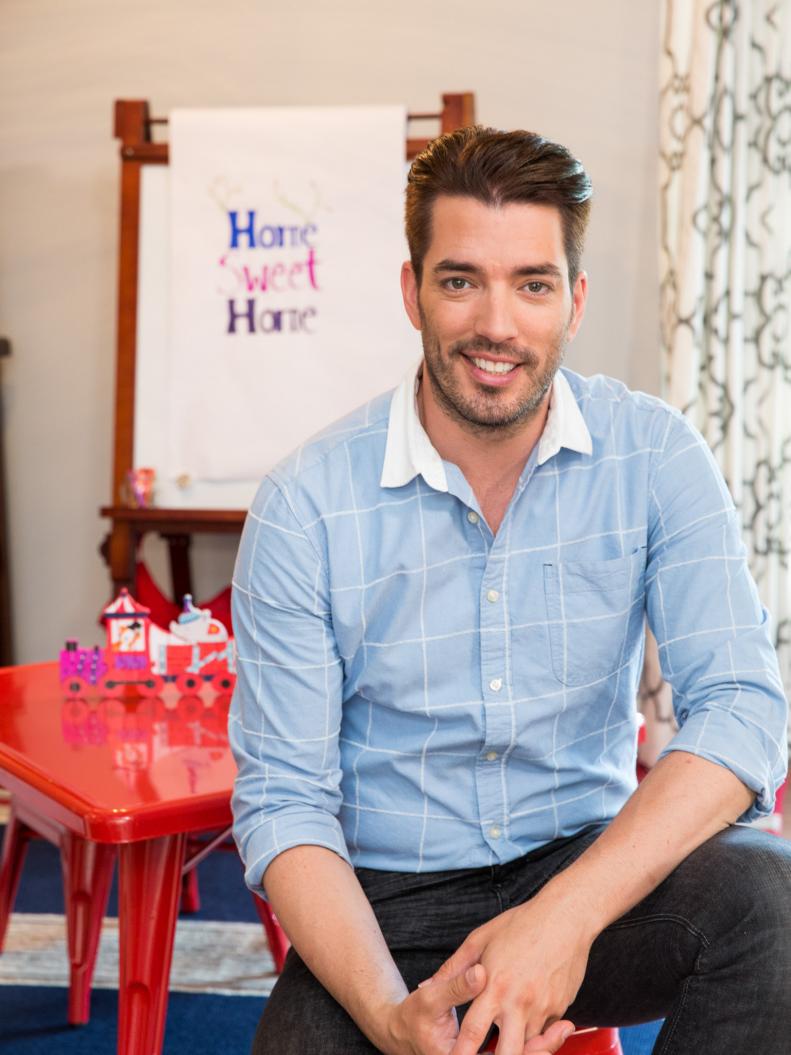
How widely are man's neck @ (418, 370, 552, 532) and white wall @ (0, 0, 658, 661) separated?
1.96 metres

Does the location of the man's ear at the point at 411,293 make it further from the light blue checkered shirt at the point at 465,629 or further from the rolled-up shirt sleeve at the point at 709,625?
the rolled-up shirt sleeve at the point at 709,625

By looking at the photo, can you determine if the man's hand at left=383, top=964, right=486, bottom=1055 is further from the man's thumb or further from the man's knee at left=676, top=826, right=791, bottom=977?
the man's knee at left=676, top=826, right=791, bottom=977

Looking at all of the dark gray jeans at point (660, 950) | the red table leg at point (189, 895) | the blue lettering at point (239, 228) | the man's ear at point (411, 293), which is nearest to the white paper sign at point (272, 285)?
the blue lettering at point (239, 228)

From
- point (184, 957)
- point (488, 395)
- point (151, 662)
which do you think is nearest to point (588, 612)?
point (488, 395)

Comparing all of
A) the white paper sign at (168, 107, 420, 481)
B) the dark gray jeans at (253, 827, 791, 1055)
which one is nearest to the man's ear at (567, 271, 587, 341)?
the dark gray jeans at (253, 827, 791, 1055)

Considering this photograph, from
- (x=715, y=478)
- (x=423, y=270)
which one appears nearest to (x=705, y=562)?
(x=715, y=478)

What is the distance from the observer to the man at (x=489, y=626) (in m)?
1.18

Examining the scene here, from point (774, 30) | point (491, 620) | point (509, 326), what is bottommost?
point (491, 620)

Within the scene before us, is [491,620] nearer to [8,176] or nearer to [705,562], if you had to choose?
[705,562]

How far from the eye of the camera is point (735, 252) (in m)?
2.84

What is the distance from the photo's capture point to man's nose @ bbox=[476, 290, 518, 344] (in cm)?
126

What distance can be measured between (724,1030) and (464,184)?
32.1 inches

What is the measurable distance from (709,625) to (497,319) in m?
0.37

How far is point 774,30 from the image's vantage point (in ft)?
9.24
